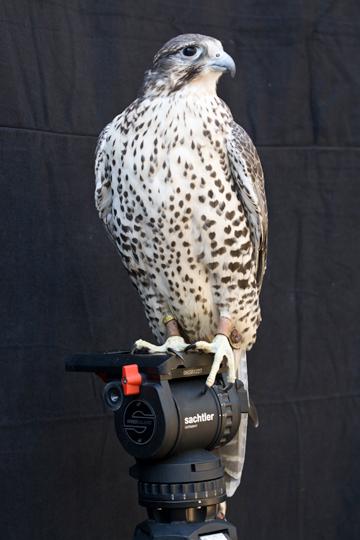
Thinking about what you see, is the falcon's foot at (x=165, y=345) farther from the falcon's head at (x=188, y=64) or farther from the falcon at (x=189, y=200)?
the falcon's head at (x=188, y=64)

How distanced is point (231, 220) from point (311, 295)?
0.87 metres

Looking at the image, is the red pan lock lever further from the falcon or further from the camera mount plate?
the falcon

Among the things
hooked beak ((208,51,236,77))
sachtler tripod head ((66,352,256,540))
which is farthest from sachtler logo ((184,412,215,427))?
hooked beak ((208,51,236,77))

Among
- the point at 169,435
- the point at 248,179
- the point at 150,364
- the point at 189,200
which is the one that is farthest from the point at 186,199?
the point at 169,435

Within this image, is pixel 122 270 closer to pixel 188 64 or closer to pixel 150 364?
pixel 188 64

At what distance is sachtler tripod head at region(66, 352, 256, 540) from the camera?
1.60 metres

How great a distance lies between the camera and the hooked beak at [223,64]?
2.01 metres

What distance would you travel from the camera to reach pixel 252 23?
9.06 ft

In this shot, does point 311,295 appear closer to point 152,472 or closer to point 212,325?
point 212,325

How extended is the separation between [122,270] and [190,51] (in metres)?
0.76

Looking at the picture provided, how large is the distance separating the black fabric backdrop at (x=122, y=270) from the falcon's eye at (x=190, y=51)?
0.48 meters

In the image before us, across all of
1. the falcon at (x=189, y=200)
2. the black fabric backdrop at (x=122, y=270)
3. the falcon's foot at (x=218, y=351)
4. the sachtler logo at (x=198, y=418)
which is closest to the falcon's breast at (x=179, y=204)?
the falcon at (x=189, y=200)

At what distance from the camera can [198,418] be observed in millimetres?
1645

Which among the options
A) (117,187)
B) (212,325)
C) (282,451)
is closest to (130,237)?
(117,187)
